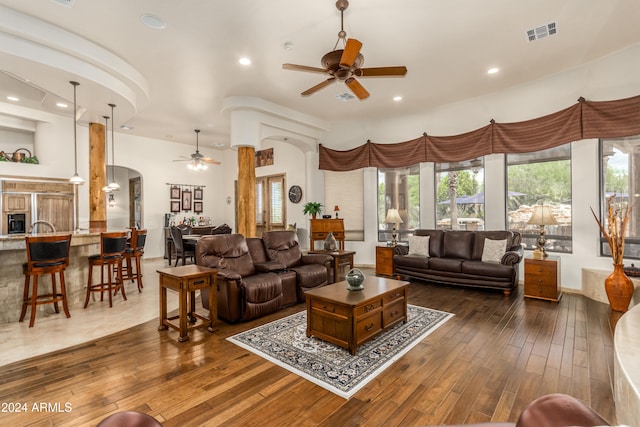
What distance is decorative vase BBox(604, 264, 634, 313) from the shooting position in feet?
12.5

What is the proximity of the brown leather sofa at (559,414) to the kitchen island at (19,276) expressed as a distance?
490 cm

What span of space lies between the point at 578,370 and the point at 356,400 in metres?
1.88

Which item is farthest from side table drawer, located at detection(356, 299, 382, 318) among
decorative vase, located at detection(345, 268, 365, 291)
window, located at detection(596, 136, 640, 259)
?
window, located at detection(596, 136, 640, 259)

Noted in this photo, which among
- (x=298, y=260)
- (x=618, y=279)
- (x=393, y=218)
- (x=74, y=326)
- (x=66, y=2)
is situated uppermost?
(x=66, y=2)

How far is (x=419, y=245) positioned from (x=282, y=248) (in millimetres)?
2713

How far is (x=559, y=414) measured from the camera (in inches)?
38.6

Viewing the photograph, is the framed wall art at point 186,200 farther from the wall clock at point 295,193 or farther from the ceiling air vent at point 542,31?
the ceiling air vent at point 542,31

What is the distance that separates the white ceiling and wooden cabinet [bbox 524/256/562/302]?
2.92 metres

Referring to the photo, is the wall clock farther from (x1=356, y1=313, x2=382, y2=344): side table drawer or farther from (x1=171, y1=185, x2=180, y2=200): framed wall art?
(x1=356, y1=313, x2=382, y2=344): side table drawer

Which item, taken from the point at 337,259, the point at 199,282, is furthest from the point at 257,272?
the point at 337,259

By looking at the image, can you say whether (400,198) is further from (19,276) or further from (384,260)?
(19,276)

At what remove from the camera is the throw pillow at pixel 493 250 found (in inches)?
198

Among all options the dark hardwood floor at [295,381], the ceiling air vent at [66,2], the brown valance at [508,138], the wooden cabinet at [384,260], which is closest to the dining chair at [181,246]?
the brown valance at [508,138]

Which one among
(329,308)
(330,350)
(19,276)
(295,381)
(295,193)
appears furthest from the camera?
(295,193)
